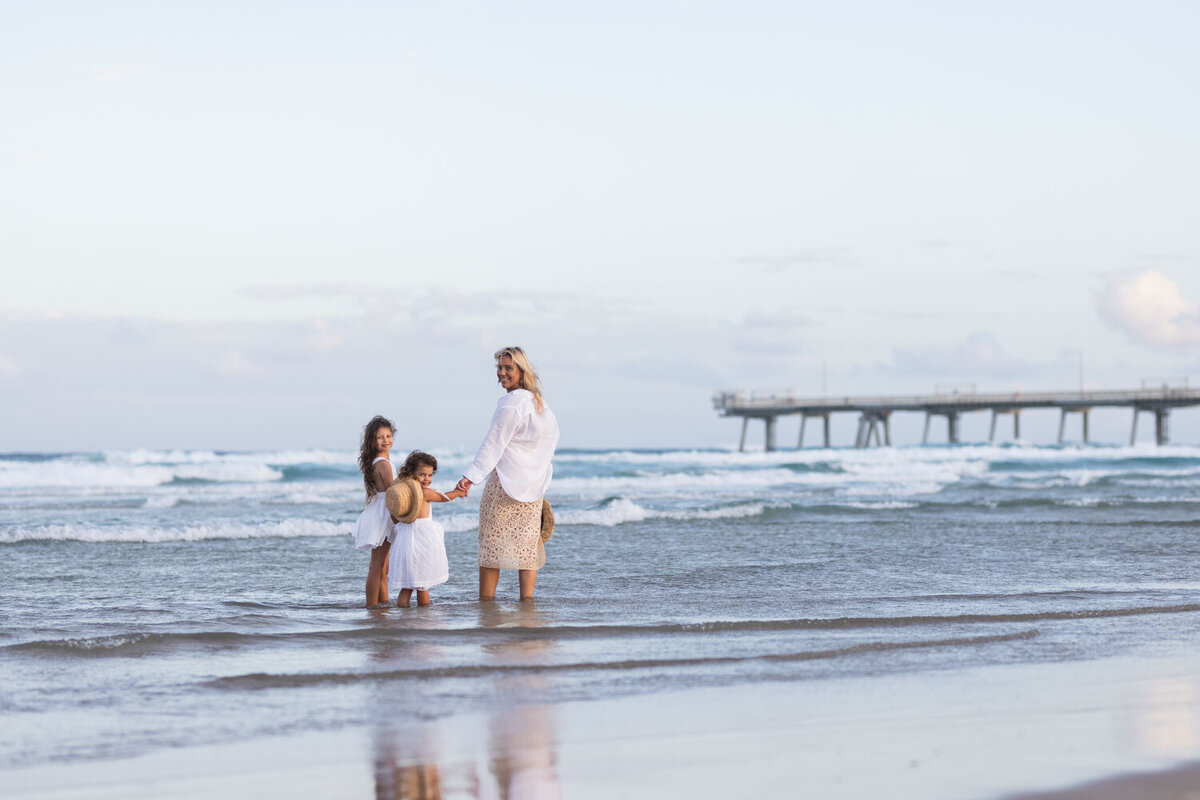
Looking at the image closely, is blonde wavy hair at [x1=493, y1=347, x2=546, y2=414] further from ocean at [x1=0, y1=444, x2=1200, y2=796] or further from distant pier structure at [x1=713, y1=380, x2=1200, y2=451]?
distant pier structure at [x1=713, y1=380, x2=1200, y2=451]

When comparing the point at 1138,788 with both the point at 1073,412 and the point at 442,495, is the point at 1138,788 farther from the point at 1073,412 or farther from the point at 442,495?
the point at 1073,412

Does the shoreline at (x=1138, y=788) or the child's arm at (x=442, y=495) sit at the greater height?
the child's arm at (x=442, y=495)

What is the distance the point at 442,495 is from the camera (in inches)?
329

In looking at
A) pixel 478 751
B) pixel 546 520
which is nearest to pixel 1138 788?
pixel 478 751

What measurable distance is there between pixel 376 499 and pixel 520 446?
1.35 m

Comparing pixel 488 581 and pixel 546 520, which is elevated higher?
pixel 546 520

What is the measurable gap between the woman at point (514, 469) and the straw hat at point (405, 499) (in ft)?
1.52

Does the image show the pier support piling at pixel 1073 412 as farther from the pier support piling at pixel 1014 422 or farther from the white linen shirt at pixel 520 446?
the white linen shirt at pixel 520 446

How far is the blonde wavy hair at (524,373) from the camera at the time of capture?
8172mm

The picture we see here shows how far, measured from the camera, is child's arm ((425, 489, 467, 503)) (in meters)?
7.86

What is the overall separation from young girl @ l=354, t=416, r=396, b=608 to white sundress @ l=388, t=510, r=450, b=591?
0.52 feet

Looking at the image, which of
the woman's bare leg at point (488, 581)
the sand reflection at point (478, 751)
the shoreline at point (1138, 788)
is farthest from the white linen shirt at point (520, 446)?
the shoreline at point (1138, 788)

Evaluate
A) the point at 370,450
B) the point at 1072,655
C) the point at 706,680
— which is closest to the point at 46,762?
the point at 706,680

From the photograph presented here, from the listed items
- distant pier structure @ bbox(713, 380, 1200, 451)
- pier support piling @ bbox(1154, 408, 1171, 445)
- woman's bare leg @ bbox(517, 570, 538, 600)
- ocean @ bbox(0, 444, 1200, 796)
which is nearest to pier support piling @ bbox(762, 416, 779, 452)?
distant pier structure @ bbox(713, 380, 1200, 451)
